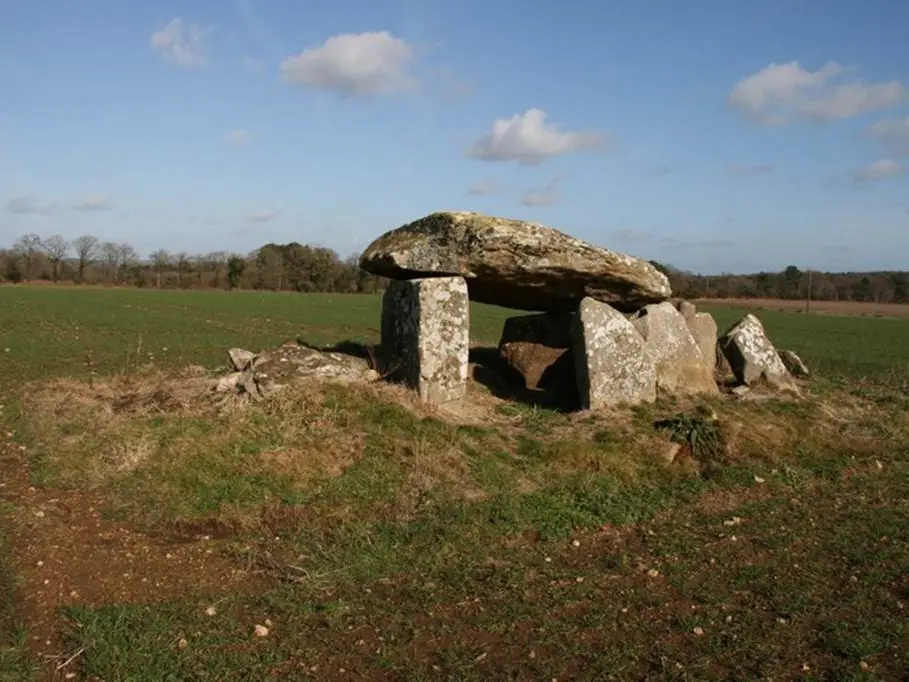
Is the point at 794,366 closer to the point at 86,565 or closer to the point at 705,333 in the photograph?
the point at 705,333

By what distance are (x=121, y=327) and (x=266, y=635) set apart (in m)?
22.1

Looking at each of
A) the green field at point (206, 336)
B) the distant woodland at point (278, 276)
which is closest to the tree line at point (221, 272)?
the distant woodland at point (278, 276)

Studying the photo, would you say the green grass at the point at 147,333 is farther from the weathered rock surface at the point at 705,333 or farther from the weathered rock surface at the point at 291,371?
the weathered rock surface at the point at 705,333

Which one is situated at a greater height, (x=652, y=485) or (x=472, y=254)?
(x=472, y=254)

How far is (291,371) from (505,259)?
11.1 ft

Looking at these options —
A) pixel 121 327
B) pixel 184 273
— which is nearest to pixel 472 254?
pixel 121 327

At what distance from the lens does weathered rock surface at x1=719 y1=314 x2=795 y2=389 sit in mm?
12672

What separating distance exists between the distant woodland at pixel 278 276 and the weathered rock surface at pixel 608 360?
61098 mm

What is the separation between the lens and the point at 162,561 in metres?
6.23

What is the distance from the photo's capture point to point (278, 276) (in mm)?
75188

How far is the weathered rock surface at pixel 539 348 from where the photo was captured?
1223 centimetres

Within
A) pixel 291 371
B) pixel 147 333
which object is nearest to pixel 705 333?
pixel 291 371

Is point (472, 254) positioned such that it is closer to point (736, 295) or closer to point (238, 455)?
point (238, 455)

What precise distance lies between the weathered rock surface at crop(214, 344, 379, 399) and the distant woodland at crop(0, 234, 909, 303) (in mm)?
60681
